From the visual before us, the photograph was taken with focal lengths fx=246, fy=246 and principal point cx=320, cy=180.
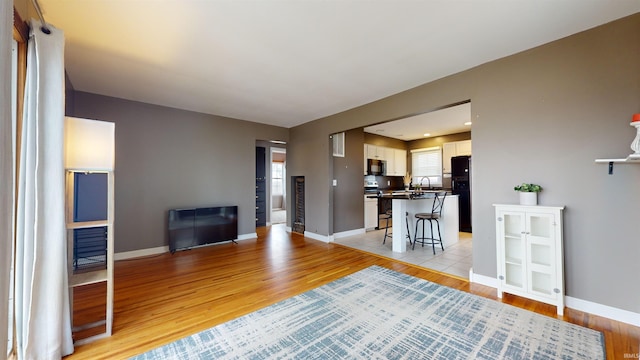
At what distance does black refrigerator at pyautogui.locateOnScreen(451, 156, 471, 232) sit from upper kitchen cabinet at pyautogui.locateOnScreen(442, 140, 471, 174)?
0.25m

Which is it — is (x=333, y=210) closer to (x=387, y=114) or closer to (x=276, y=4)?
(x=387, y=114)

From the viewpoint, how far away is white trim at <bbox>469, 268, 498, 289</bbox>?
280cm

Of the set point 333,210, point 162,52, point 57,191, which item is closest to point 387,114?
point 333,210

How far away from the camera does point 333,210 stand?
17.3 feet

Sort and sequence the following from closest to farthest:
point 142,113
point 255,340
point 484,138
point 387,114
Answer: point 255,340
point 484,138
point 387,114
point 142,113

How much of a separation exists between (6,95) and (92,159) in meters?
1.29

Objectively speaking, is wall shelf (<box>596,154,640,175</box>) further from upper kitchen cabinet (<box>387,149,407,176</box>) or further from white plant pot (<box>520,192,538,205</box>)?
upper kitchen cabinet (<box>387,149,407,176</box>)

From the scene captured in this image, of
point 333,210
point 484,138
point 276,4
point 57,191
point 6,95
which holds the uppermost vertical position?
point 276,4

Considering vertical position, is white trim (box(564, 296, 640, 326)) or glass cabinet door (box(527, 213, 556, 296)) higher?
glass cabinet door (box(527, 213, 556, 296))

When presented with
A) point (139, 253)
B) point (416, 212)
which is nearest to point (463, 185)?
point (416, 212)

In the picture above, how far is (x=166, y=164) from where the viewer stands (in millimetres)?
4430

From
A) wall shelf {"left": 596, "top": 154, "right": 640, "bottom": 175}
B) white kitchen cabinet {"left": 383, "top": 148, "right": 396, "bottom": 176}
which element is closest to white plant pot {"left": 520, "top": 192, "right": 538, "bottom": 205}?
wall shelf {"left": 596, "top": 154, "right": 640, "bottom": 175}

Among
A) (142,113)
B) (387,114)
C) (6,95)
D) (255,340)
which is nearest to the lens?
(6,95)

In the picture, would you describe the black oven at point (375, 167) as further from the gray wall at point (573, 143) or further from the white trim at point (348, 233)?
the gray wall at point (573, 143)
